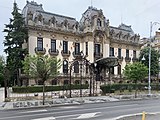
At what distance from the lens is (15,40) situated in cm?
4447

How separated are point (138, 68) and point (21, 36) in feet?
78.8

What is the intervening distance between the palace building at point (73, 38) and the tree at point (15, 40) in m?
1.94

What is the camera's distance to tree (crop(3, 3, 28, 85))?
4380cm

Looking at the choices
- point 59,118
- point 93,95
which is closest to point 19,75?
A: point 93,95

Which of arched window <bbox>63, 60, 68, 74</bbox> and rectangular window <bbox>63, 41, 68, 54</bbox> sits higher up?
rectangular window <bbox>63, 41, 68, 54</bbox>

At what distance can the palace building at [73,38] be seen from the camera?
158 ft

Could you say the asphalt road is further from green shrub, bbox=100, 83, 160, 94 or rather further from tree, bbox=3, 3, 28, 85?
tree, bbox=3, 3, 28, 85

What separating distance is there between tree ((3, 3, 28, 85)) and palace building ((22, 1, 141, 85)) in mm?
1941

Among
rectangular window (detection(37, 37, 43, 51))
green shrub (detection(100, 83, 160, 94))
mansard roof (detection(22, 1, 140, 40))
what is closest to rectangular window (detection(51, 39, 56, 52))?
rectangular window (detection(37, 37, 43, 51))

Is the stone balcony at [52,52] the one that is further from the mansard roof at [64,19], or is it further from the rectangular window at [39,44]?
the mansard roof at [64,19]

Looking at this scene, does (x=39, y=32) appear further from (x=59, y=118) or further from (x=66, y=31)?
(x=59, y=118)

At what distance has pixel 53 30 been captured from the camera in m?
49.8

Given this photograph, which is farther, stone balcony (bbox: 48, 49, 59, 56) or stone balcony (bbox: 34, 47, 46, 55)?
stone balcony (bbox: 48, 49, 59, 56)

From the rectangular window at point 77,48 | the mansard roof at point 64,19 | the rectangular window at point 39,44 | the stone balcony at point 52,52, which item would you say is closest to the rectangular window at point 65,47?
the stone balcony at point 52,52
